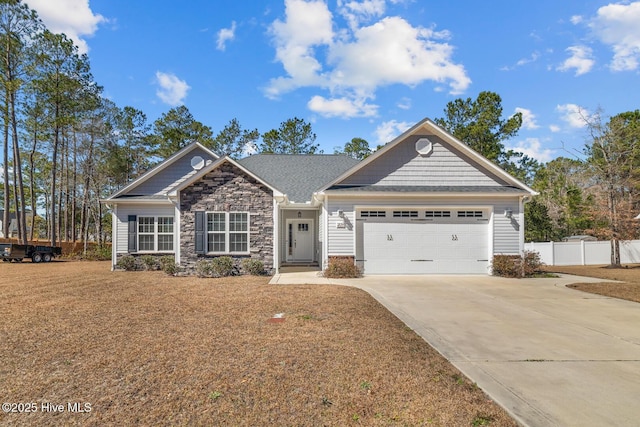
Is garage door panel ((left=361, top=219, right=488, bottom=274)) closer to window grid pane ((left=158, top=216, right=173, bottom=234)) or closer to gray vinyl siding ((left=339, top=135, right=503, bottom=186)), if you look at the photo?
gray vinyl siding ((left=339, top=135, right=503, bottom=186))

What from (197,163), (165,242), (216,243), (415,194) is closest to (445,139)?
(415,194)

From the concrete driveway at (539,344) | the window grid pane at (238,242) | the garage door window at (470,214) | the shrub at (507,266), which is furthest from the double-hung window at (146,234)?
the shrub at (507,266)

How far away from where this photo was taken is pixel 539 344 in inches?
199

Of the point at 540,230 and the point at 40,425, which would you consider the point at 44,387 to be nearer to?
the point at 40,425

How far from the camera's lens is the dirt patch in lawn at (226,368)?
2.99m

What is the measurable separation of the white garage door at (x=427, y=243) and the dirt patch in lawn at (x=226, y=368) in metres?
5.76

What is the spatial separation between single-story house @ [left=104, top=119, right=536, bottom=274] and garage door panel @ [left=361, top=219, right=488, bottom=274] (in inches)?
1.5

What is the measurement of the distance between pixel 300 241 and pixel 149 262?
6923 millimetres

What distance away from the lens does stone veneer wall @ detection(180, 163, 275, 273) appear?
41.9ft

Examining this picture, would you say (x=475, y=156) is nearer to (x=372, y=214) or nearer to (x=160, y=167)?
(x=372, y=214)

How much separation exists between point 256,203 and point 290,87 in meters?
13.8

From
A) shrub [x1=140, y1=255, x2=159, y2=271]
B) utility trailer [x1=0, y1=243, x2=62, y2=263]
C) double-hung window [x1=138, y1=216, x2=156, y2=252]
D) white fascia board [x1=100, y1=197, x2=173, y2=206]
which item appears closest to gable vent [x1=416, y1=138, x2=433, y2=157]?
white fascia board [x1=100, y1=197, x2=173, y2=206]

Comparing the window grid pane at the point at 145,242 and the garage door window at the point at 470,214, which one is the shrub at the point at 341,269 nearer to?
the garage door window at the point at 470,214

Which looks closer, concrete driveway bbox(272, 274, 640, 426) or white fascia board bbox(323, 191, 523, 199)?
concrete driveway bbox(272, 274, 640, 426)
